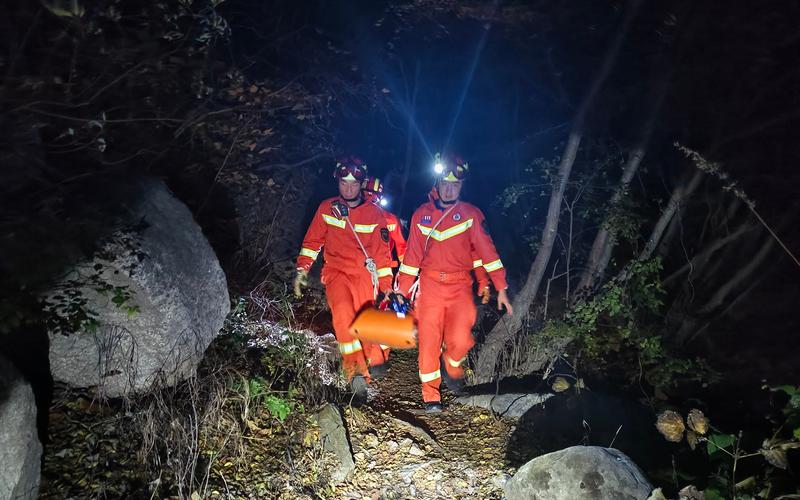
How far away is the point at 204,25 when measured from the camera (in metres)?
4.39

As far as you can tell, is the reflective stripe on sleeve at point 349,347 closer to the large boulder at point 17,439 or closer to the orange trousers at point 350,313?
the orange trousers at point 350,313

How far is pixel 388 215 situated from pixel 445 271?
2.75 feet

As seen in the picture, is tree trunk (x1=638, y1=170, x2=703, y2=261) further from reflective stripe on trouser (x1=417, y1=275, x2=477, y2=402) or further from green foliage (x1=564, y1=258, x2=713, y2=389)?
reflective stripe on trouser (x1=417, y1=275, x2=477, y2=402)

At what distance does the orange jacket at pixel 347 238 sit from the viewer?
15.4 ft

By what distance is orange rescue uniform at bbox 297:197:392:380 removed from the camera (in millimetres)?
4617

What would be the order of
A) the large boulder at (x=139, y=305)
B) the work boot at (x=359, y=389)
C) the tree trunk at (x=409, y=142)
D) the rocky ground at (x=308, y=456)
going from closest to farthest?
1. the rocky ground at (x=308, y=456)
2. the large boulder at (x=139, y=305)
3. the work boot at (x=359, y=389)
4. the tree trunk at (x=409, y=142)

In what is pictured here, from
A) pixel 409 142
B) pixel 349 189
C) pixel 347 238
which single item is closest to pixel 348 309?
pixel 347 238

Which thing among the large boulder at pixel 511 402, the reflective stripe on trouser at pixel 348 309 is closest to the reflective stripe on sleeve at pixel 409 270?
the reflective stripe on trouser at pixel 348 309

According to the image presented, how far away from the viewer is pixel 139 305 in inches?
133

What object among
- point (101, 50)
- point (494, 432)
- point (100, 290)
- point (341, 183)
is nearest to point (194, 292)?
point (100, 290)

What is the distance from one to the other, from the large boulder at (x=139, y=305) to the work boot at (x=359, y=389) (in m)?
1.41

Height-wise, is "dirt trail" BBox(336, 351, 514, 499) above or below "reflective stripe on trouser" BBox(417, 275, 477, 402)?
below

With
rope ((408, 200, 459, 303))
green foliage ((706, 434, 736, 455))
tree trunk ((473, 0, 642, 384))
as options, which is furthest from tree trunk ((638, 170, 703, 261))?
rope ((408, 200, 459, 303))

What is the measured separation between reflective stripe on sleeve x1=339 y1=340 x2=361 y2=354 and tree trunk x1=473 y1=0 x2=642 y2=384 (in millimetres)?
1390
